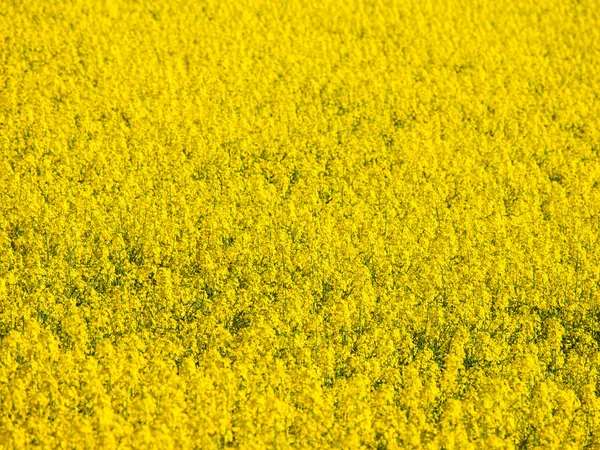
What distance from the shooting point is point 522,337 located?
11.1 metres

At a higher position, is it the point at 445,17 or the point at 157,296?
the point at 445,17

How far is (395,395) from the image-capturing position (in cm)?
980

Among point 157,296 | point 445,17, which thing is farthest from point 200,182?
point 445,17

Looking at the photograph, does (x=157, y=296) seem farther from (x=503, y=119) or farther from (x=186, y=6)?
(x=186, y=6)

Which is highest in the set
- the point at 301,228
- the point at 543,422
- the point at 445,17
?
the point at 445,17

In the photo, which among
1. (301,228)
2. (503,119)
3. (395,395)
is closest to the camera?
(395,395)

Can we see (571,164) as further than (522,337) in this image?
Yes

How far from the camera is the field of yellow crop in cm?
928

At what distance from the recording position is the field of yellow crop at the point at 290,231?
9.28 meters

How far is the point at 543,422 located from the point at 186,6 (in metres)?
14.4

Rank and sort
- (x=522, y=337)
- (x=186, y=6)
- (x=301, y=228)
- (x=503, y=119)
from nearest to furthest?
(x=522, y=337), (x=301, y=228), (x=503, y=119), (x=186, y=6)

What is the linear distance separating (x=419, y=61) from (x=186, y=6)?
560cm

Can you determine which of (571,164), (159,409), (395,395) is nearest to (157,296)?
(159,409)

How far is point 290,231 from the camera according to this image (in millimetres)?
12891
